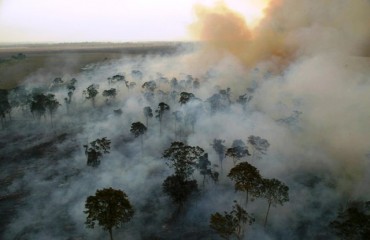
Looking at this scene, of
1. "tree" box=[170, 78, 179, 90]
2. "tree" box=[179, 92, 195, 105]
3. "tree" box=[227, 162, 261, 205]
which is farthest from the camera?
"tree" box=[170, 78, 179, 90]

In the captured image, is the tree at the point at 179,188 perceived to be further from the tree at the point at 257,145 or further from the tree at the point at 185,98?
the tree at the point at 185,98

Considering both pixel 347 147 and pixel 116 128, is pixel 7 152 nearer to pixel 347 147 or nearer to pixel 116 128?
pixel 116 128

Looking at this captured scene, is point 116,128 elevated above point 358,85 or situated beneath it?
situated beneath

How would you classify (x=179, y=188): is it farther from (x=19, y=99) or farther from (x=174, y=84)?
(x=19, y=99)

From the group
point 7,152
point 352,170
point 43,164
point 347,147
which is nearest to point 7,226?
point 43,164

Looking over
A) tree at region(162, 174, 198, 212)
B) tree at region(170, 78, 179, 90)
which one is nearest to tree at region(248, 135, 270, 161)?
tree at region(162, 174, 198, 212)

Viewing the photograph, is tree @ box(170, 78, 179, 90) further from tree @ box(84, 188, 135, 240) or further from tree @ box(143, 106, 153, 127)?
tree @ box(84, 188, 135, 240)
